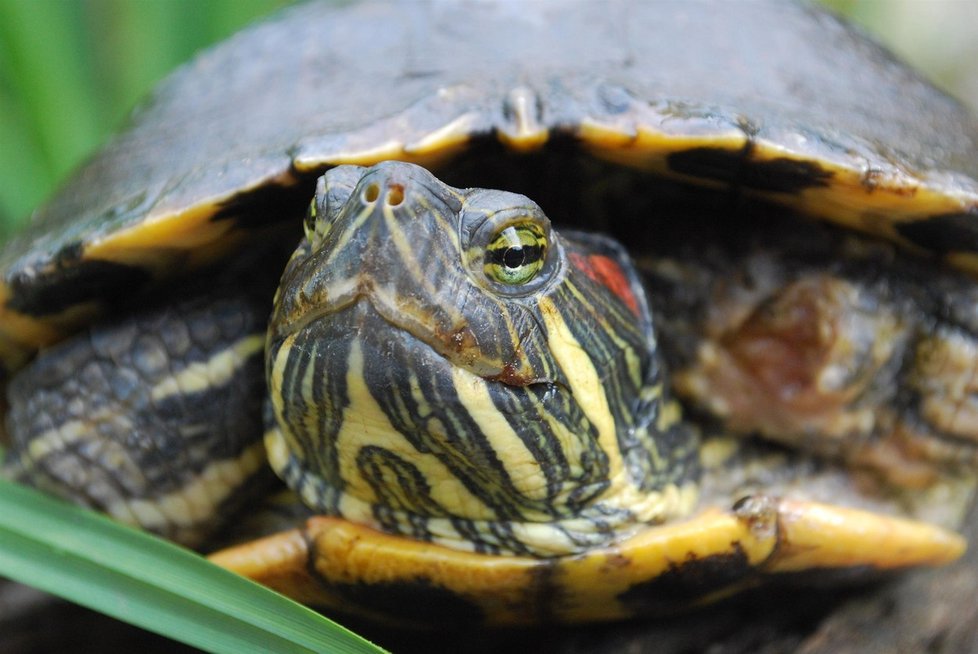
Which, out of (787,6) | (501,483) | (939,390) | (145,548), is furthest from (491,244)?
(787,6)

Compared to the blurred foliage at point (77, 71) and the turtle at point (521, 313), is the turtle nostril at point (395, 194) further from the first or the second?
the blurred foliage at point (77, 71)

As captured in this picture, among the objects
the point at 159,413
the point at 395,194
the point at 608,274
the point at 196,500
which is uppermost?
the point at 395,194

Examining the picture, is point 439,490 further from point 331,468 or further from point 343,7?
point 343,7

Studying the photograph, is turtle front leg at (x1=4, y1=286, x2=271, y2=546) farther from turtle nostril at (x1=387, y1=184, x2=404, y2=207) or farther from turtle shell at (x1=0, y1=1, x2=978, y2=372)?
turtle nostril at (x1=387, y1=184, x2=404, y2=207)

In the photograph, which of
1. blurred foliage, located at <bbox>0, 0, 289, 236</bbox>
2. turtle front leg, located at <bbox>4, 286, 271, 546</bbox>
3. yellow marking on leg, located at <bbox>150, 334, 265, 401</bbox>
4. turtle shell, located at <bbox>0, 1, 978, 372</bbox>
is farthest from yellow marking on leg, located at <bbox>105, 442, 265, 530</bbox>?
blurred foliage, located at <bbox>0, 0, 289, 236</bbox>

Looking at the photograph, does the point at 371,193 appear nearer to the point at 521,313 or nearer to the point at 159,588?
the point at 521,313

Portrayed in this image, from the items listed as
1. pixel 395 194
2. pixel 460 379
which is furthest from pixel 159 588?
pixel 395 194
